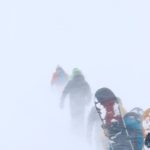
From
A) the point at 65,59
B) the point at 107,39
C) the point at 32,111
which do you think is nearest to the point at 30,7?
the point at 107,39

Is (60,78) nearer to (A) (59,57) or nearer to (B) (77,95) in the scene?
(B) (77,95)

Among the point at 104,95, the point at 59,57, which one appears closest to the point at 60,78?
the point at 104,95

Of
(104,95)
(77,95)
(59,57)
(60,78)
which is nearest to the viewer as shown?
(104,95)

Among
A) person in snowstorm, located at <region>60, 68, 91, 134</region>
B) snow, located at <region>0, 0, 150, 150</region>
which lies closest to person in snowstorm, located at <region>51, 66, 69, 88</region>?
snow, located at <region>0, 0, 150, 150</region>

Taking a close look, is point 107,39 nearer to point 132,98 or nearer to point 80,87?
point 132,98

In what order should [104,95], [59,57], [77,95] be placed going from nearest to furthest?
[104,95] < [77,95] < [59,57]

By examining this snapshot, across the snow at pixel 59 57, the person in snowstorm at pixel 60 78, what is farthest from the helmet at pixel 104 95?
the person in snowstorm at pixel 60 78

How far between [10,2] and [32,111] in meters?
25.0

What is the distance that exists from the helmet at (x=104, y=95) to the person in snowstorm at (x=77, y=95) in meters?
4.43

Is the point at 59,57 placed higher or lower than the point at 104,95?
higher

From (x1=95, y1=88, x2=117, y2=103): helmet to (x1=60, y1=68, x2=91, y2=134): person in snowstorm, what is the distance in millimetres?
4429

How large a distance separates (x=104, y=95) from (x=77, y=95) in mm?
4919

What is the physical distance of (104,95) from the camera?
6438 mm

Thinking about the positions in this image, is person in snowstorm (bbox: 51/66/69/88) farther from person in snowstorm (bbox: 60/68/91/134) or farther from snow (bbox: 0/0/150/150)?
person in snowstorm (bbox: 60/68/91/134)
